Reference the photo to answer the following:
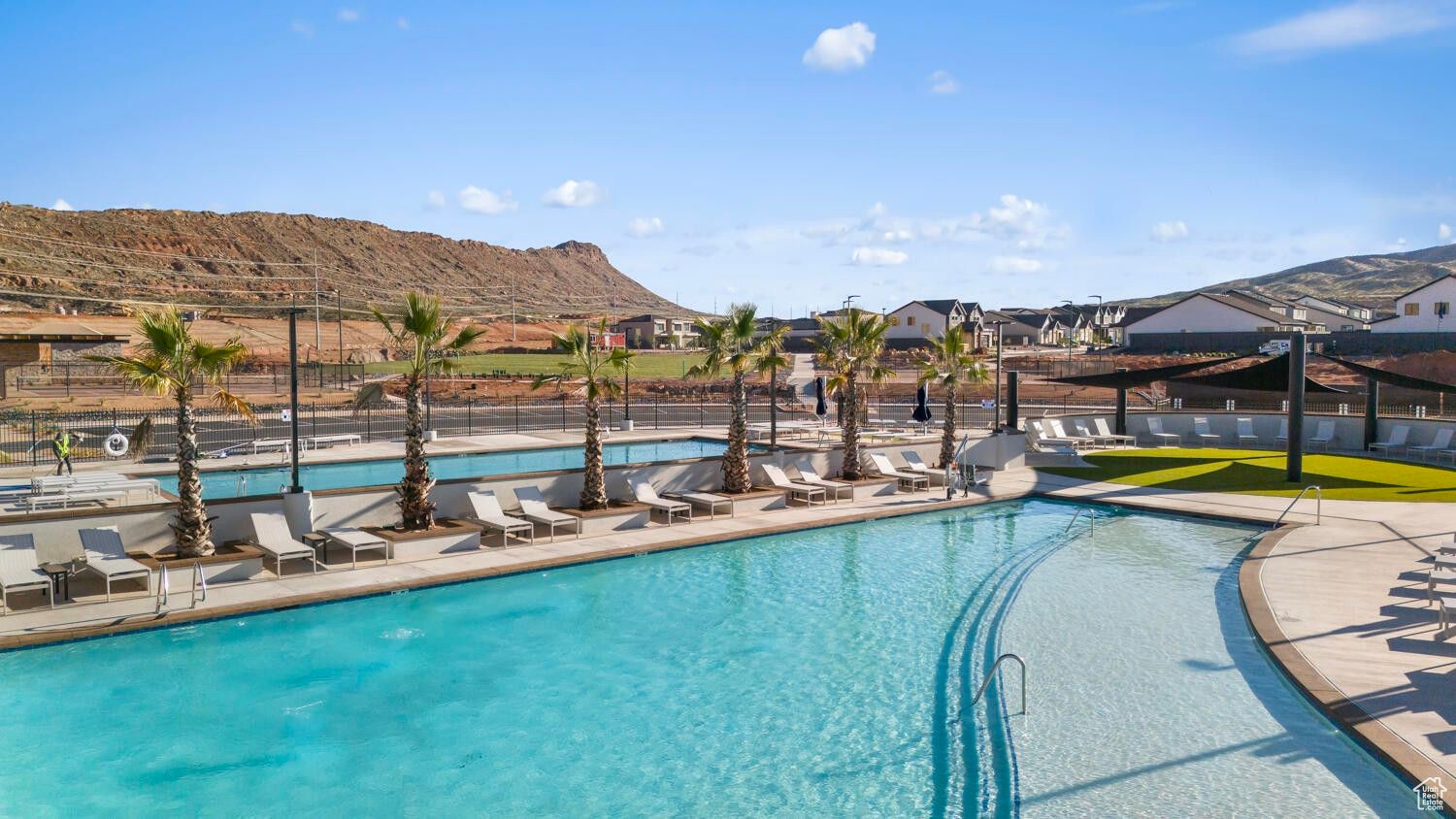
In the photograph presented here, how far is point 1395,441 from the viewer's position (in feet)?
97.1

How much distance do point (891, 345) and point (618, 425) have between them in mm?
61792

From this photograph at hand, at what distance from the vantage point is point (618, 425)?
3738 cm

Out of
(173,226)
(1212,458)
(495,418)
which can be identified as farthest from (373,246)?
(1212,458)

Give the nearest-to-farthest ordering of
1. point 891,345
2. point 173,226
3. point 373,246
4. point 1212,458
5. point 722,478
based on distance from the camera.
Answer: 1. point 722,478
2. point 1212,458
3. point 891,345
4. point 173,226
5. point 373,246

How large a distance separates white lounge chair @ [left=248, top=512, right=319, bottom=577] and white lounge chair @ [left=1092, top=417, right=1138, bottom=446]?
24.9 metres

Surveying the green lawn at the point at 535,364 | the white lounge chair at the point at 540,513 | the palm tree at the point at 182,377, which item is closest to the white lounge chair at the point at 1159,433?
the white lounge chair at the point at 540,513

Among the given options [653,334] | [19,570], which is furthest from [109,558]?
[653,334]

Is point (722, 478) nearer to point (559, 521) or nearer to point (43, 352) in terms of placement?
point (559, 521)

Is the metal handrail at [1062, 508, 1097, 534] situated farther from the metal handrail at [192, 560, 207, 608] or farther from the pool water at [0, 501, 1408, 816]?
the metal handrail at [192, 560, 207, 608]

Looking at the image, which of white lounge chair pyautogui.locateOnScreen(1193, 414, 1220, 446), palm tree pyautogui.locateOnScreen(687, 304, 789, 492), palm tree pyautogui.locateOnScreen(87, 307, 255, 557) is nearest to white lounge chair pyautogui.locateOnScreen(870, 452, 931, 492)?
palm tree pyautogui.locateOnScreen(687, 304, 789, 492)

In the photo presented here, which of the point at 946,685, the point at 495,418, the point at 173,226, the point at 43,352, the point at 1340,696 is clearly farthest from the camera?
the point at 173,226

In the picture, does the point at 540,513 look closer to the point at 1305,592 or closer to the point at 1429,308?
the point at 1305,592

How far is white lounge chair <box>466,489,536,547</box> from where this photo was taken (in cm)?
1692

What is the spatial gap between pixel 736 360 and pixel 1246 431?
20.4m
